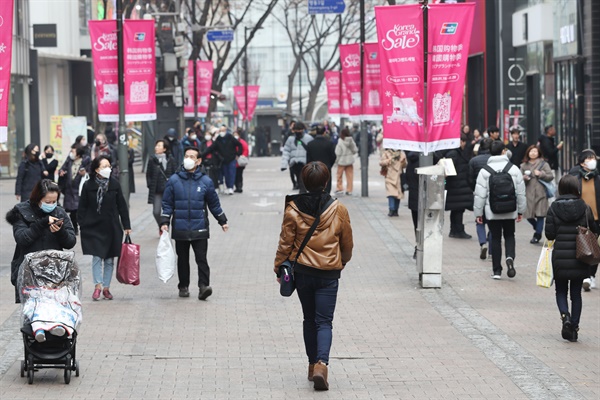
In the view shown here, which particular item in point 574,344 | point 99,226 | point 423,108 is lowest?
point 574,344

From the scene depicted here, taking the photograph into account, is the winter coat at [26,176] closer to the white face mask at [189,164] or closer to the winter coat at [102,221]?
the winter coat at [102,221]

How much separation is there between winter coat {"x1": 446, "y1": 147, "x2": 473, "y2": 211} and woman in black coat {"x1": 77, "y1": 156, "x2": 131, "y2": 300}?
7097 millimetres

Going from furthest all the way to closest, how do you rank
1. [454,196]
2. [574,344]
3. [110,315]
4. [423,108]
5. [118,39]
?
[118,39] → [454,196] → [423,108] → [110,315] → [574,344]

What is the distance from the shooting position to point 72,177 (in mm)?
19547

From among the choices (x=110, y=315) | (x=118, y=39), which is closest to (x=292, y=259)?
(x=110, y=315)

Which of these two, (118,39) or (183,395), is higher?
(118,39)

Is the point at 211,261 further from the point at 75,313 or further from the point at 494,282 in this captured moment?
the point at 75,313

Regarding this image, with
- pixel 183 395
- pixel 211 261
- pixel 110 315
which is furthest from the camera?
pixel 211 261

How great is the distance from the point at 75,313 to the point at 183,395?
1106mm

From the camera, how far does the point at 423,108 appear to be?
14562 mm

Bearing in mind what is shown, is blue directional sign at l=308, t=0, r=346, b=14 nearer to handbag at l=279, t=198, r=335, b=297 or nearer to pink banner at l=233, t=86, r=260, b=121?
handbag at l=279, t=198, r=335, b=297

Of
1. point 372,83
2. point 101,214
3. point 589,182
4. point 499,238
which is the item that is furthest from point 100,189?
point 372,83

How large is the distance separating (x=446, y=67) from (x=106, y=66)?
8017 mm

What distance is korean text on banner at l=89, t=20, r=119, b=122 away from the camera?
67.9 feet
